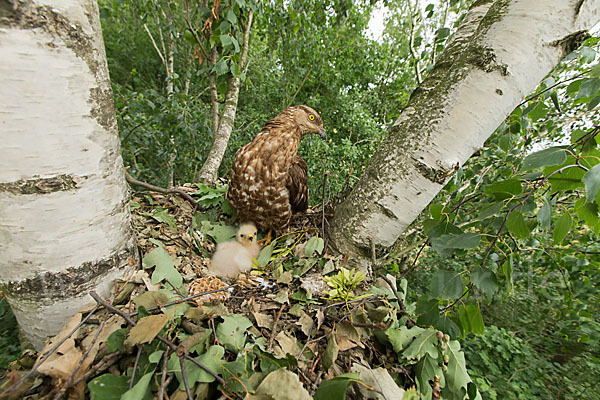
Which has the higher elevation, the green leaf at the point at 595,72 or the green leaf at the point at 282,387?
the green leaf at the point at 595,72

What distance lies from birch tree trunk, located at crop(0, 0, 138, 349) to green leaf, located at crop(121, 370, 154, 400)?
1.22 feet

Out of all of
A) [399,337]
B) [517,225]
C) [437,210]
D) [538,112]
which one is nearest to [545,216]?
[517,225]

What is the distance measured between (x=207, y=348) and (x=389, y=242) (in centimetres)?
75

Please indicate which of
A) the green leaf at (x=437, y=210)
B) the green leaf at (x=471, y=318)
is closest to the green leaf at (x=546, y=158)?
the green leaf at (x=437, y=210)

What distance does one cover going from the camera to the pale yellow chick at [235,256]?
118 cm

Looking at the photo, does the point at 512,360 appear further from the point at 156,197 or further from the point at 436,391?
the point at 156,197

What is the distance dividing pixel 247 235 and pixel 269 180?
346 millimetres

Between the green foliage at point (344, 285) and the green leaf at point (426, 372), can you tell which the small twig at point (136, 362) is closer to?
the green foliage at point (344, 285)

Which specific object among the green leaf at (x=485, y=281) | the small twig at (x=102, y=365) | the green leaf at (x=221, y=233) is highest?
the green leaf at (x=485, y=281)

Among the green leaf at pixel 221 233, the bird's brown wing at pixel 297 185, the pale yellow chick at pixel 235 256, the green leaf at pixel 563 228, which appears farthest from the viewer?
the bird's brown wing at pixel 297 185

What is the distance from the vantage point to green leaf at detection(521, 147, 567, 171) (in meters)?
0.61

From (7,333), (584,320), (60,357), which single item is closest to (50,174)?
(60,357)

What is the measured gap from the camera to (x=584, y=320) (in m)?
2.68

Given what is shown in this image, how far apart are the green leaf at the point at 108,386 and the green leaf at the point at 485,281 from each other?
94cm
